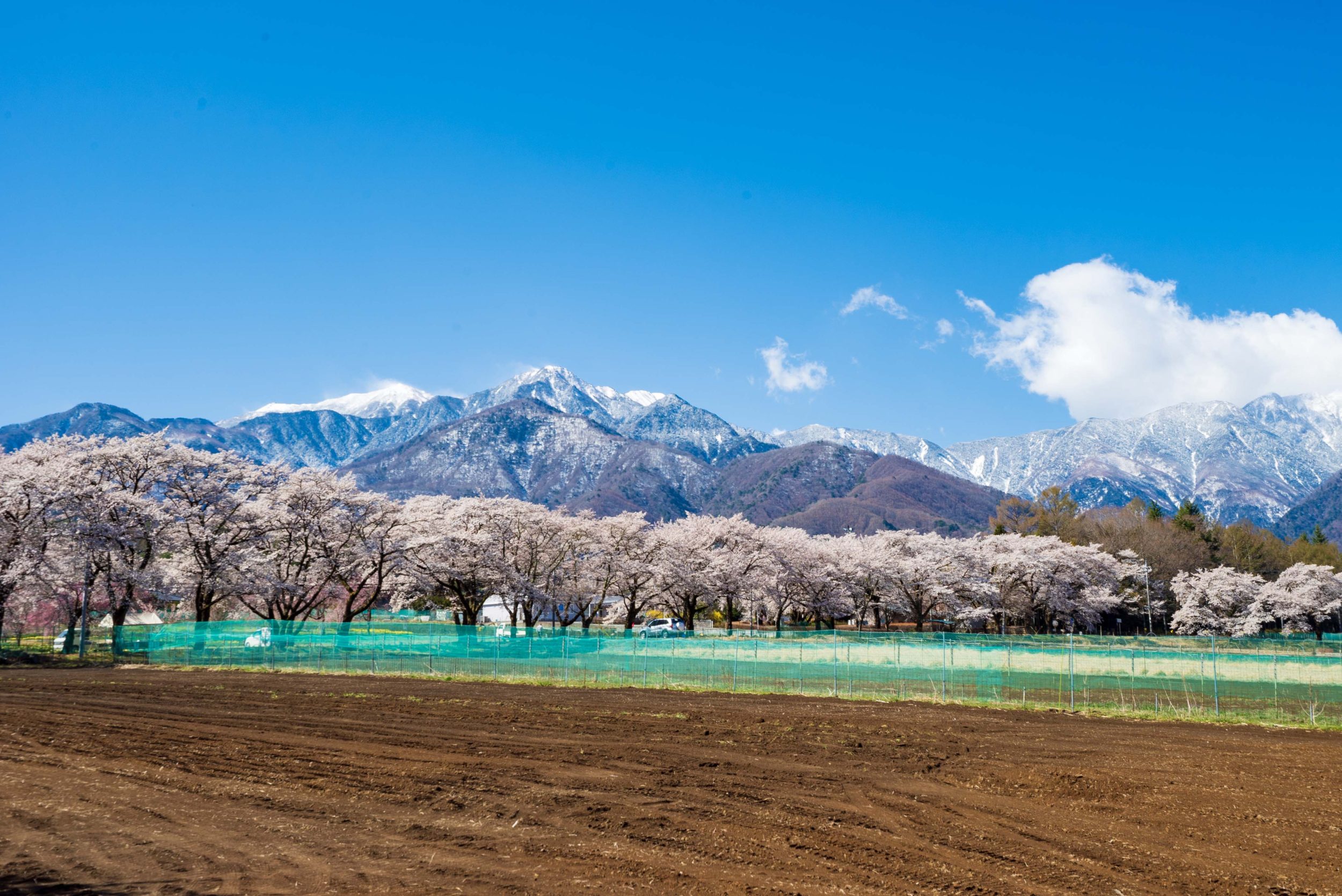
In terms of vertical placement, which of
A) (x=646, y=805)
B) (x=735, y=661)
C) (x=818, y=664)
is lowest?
(x=818, y=664)

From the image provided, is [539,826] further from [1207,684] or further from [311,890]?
[1207,684]

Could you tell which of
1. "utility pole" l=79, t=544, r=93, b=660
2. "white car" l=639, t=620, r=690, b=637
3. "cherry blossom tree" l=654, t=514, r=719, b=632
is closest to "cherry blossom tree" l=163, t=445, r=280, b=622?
"utility pole" l=79, t=544, r=93, b=660

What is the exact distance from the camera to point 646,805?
11945mm

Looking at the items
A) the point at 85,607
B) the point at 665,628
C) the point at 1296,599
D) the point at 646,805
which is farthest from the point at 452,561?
the point at 1296,599

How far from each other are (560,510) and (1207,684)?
41472 mm

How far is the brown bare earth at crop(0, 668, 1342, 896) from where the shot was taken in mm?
8938

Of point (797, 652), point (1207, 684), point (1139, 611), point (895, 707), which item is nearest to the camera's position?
point (895, 707)

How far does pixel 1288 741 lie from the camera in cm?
1992

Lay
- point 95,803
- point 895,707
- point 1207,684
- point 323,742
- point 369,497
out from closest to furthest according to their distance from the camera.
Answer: point 95,803 < point 323,742 < point 895,707 < point 1207,684 < point 369,497

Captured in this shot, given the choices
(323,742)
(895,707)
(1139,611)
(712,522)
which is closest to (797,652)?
(895,707)

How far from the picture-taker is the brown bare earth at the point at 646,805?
352 inches

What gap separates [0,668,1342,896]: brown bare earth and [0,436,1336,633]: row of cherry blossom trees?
2646 centimetres

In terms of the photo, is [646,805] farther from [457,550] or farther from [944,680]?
[457,550]

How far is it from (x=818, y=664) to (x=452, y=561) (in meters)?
30.2
